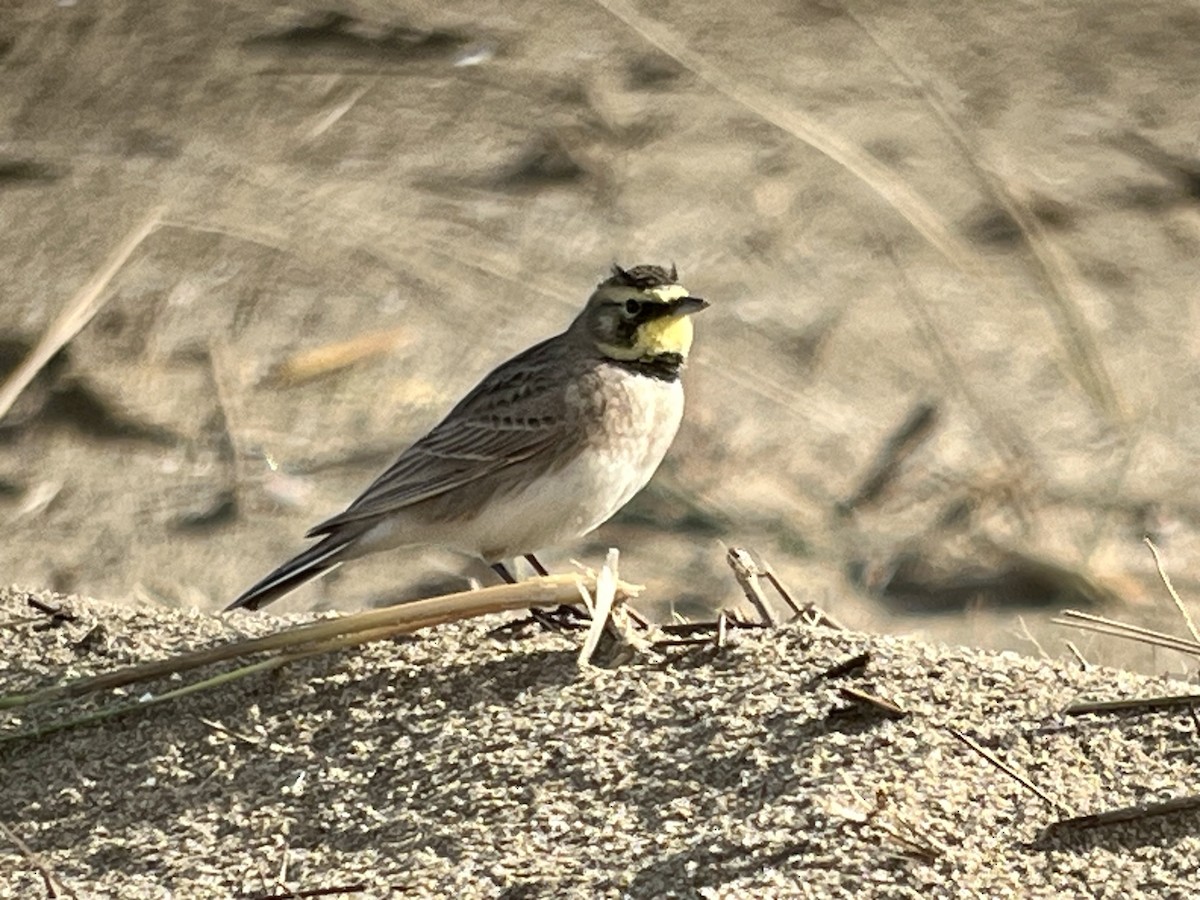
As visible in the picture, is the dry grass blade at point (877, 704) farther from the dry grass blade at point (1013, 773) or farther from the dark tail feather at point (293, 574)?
the dark tail feather at point (293, 574)

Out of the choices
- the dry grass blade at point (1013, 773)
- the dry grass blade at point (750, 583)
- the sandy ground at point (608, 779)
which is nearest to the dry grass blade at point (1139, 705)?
the sandy ground at point (608, 779)

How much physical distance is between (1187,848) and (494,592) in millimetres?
1064

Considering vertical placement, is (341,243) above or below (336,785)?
below

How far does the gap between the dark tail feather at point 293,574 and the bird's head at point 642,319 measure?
2.15ft

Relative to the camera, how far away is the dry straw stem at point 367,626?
12.5 ft

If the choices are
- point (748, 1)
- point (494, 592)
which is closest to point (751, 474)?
point (748, 1)

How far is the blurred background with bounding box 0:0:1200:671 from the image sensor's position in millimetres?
6672

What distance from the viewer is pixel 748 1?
27.5 ft

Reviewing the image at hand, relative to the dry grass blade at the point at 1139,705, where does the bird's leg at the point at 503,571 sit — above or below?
below

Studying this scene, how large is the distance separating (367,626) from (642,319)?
142cm

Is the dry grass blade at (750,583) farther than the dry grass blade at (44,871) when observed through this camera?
Yes

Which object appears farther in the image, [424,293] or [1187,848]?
[424,293]

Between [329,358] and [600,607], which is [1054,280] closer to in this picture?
[600,607]

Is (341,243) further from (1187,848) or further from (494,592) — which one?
(1187,848)
